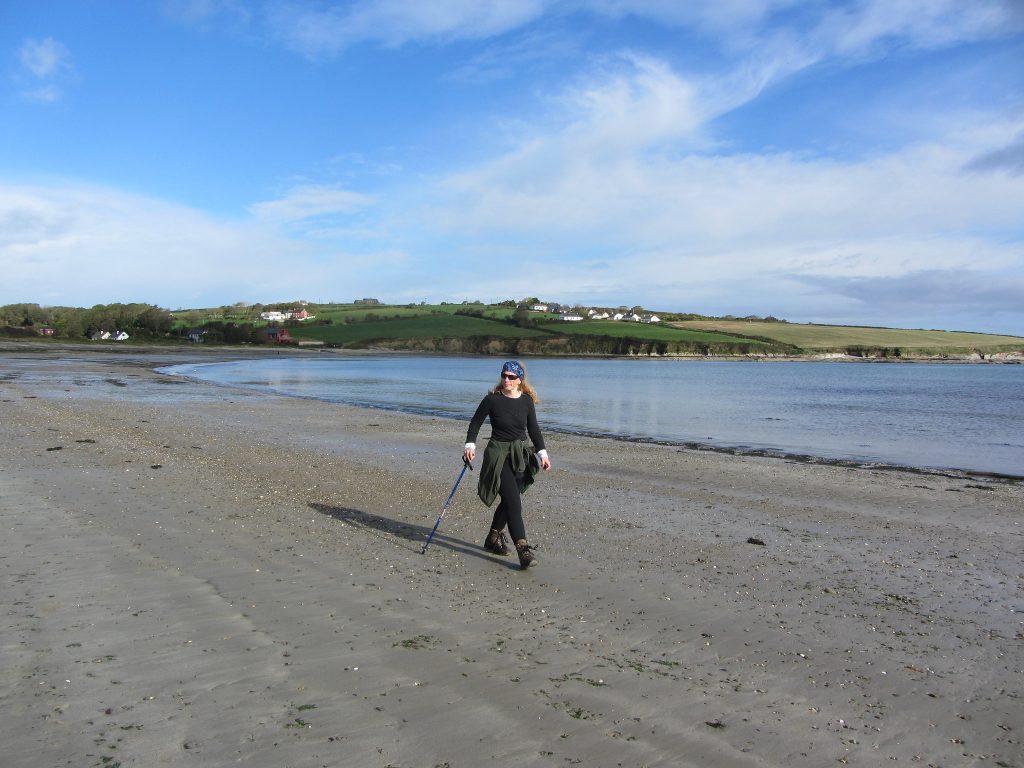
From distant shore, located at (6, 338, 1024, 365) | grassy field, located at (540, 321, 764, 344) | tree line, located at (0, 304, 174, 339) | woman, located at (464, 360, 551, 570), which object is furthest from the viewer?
grassy field, located at (540, 321, 764, 344)

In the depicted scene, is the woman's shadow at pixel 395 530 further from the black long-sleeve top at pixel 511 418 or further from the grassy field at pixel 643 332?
the grassy field at pixel 643 332

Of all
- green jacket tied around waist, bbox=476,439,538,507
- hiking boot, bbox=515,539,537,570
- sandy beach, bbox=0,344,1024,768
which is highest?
green jacket tied around waist, bbox=476,439,538,507

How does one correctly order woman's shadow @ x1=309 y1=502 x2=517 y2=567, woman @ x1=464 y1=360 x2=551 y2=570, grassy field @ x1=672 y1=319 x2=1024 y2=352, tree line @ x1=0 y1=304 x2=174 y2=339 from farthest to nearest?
grassy field @ x1=672 y1=319 x2=1024 y2=352
tree line @ x1=0 y1=304 x2=174 y2=339
woman's shadow @ x1=309 y1=502 x2=517 y2=567
woman @ x1=464 y1=360 x2=551 y2=570

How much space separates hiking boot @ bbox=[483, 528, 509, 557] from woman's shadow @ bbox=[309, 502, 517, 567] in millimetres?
90

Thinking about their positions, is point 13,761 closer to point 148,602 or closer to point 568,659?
point 148,602

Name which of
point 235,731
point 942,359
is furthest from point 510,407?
point 942,359

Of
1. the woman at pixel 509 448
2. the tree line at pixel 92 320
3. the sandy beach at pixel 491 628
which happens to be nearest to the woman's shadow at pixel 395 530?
the sandy beach at pixel 491 628

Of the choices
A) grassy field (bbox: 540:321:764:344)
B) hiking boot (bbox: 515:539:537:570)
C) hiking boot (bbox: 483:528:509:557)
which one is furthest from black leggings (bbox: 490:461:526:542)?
grassy field (bbox: 540:321:764:344)

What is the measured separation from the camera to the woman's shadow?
8070mm

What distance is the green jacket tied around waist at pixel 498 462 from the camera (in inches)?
295

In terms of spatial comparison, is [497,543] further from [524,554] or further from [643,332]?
[643,332]

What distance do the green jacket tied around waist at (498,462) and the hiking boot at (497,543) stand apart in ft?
1.36

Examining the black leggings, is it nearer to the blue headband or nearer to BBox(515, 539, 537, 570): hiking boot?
BBox(515, 539, 537, 570): hiking boot

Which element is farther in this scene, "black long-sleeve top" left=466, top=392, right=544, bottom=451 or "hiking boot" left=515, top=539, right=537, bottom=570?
"black long-sleeve top" left=466, top=392, right=544, bottom=451
